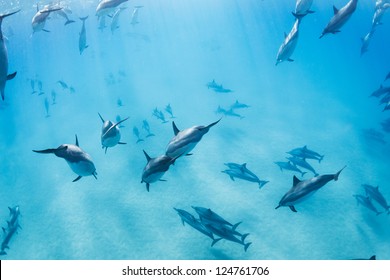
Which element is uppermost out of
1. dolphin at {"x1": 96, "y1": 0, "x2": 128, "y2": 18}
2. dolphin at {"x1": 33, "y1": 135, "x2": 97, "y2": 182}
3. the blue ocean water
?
dolphin at {"x1": 96, "y1": 0, "x2": 128, "y2": 18}

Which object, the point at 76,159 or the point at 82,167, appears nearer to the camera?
the point at 76,159

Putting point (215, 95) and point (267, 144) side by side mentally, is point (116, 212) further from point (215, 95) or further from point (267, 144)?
point (215, 95)

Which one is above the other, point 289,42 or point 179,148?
point 289,42

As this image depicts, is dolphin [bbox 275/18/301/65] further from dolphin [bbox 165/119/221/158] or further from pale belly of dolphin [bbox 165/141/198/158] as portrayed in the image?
pale belly of dolphin [bbox 165/141/198/158]

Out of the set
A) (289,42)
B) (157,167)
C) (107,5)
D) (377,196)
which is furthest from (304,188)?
(107,5)

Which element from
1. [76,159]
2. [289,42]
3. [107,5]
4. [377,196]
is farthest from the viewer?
[377,196]

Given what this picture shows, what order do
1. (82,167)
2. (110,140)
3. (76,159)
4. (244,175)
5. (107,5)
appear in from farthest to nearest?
(244,175) < (107,5) < (110,140) < (82,167) < (76,159)

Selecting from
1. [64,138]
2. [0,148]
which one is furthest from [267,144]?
[0,148]

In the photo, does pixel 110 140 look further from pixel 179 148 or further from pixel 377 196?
pixel 377 196

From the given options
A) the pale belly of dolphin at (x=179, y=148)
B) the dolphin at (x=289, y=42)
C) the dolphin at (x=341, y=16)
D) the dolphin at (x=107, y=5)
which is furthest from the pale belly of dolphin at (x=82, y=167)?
the dolphin at (x=341, y=16)

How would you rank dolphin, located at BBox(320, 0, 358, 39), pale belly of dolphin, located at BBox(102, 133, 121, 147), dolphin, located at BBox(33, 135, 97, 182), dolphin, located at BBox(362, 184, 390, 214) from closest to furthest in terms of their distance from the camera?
dolphin, located at BBox(33, 135, 97, 182) → dolphin, located at BBox(320, 0, 358, 39) → pale belly of dolphin, located at BBox(102, 133, 121, 147) → dolphin, located at BBox(362, 184, 390, 214)

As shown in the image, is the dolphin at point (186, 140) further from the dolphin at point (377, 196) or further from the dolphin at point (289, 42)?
the dolphin at point (377, 196)

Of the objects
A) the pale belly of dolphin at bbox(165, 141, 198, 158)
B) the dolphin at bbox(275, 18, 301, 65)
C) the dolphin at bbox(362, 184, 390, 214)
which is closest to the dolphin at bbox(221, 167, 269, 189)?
the dolphin at bbox(275, 18, 301, 65)

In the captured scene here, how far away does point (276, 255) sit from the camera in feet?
26.0
